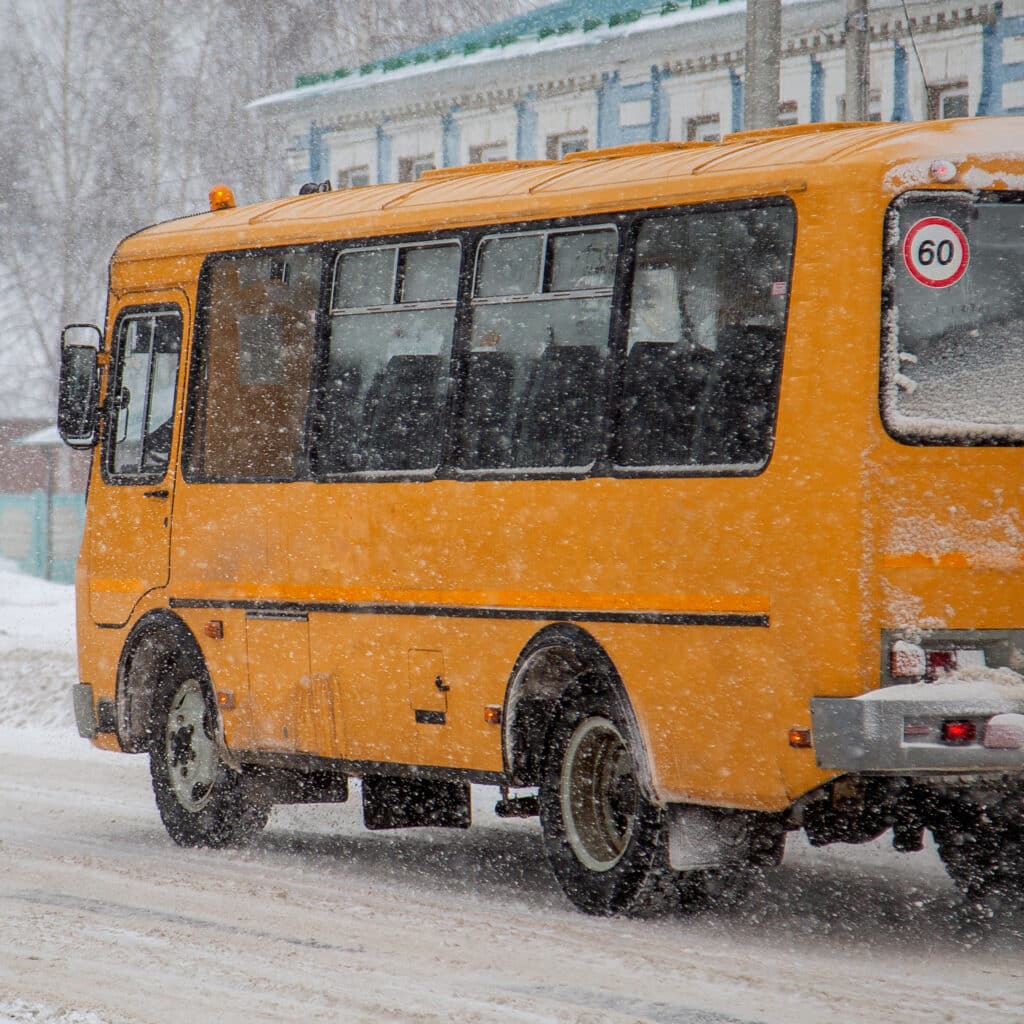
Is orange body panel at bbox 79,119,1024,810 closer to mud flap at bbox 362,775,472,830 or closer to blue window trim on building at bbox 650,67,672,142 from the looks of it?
mud flap at bbox 362,775,472,830

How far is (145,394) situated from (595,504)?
3.89 metres

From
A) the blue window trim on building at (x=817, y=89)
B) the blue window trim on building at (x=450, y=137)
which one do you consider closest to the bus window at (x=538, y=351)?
the blue window trim on building at (x=817, y=89)

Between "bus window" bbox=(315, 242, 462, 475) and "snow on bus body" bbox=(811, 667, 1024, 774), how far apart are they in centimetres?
283

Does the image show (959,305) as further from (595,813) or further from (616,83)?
(616,83)

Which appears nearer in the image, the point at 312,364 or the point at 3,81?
the point at 312,364

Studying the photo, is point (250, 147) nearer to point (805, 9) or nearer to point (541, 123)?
point (541, 123)

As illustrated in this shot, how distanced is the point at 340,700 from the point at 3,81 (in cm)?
4209

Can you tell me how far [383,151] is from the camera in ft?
123

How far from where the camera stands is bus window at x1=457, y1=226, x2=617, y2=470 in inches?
372

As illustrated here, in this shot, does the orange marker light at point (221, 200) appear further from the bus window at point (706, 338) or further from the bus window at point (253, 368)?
the bus window at point (706, 338)

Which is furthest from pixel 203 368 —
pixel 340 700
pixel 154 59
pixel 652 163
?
pixel 154 59

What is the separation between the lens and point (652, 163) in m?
9.52

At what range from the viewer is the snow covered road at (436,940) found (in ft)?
24.1

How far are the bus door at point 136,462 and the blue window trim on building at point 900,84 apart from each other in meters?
18.3
